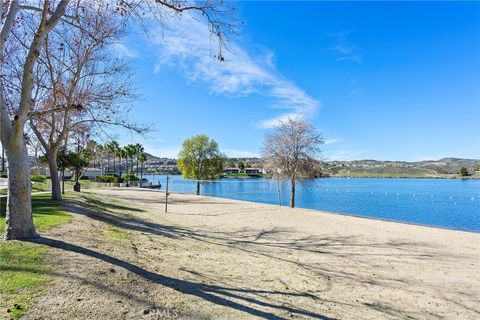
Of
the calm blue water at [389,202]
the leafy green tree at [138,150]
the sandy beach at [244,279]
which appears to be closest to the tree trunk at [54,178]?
the sandy beach at [244,279]

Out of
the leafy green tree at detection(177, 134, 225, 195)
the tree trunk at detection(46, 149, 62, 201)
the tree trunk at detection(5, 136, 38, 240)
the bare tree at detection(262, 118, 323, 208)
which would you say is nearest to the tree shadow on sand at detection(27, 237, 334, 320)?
the tree trunk at detection(5, 136, 38, 240)

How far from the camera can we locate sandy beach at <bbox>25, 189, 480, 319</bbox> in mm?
5129

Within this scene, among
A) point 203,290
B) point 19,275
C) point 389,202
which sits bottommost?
point 389,202

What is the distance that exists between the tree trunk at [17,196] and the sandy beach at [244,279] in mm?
555

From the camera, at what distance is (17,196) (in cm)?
734

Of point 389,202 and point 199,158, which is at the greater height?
point 199,158

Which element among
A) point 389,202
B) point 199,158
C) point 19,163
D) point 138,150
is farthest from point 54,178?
point 138,150

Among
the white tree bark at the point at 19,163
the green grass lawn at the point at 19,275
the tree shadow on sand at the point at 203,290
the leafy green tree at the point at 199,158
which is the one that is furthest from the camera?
the leafy green tree at the point at 199,158

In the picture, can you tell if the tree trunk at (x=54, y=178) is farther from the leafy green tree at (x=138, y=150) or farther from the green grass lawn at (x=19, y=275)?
the leafy green tree at (x=138, y=150)

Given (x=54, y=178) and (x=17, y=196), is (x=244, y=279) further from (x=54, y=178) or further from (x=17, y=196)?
(x=54, y=178)

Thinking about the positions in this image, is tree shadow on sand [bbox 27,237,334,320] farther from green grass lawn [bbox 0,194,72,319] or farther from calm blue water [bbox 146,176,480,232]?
calm blue water [bbox 146,176,480,232]

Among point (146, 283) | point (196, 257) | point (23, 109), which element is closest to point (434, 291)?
point (196, 257)

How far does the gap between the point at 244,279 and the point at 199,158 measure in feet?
159

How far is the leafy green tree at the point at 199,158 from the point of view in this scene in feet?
179
